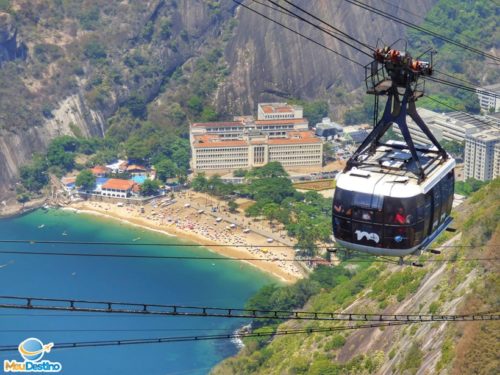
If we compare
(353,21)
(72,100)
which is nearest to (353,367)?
(72,100)

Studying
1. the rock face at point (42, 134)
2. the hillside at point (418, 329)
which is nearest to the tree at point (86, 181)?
the rock face at point (42, 134)

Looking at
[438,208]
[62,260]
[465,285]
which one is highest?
[438,208]

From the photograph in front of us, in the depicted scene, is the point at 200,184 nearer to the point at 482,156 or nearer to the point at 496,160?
the point at 482,156

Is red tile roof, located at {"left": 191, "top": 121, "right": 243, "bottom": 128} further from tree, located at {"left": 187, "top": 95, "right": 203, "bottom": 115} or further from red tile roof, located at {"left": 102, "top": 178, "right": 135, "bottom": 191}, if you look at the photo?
red tile roof, located at {"left": 102, "top": 178, "right": 135, "bottom": 191}

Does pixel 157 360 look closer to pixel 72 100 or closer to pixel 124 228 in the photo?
pixel 124 228

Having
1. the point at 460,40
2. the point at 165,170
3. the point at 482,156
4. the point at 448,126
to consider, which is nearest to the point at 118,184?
the point at 165,170
